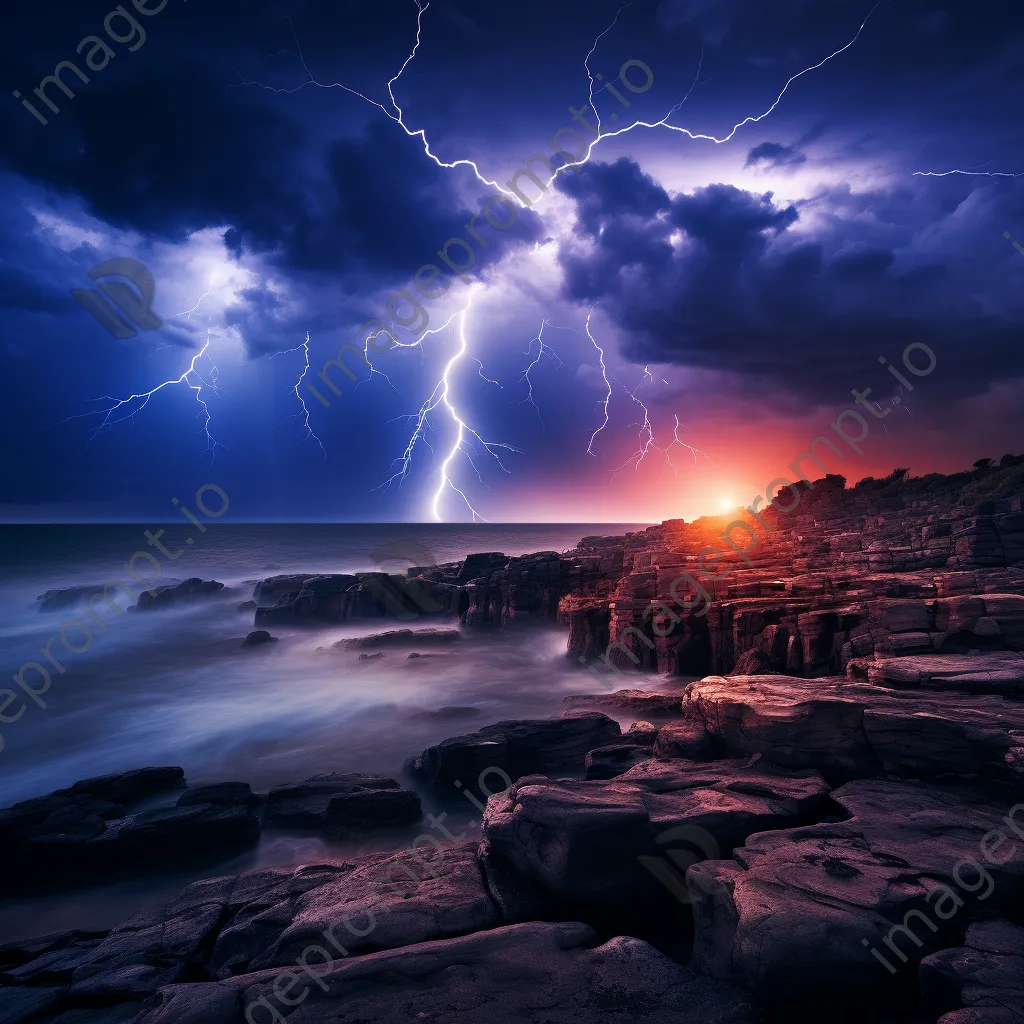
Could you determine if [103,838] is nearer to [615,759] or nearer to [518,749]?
[518,749]

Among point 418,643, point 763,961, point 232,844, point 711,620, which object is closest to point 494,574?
point 418,643

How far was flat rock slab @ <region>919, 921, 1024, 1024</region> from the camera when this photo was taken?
3.52 m

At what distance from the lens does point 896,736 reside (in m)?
7.32

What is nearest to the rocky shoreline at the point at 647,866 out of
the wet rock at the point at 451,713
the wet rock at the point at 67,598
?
the wet rock at the point at 451,713

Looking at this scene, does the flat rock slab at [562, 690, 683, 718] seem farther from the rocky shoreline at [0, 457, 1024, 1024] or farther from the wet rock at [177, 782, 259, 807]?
the wet rock at [177, 782, 259, 807]

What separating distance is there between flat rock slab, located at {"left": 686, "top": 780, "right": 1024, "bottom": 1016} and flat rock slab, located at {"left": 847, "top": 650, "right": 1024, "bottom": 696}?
106 inches

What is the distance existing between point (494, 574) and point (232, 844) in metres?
23.8

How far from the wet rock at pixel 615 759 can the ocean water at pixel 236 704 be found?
2744mm

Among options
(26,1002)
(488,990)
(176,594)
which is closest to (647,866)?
(488,990)

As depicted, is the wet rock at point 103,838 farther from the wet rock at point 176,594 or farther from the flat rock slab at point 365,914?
the wet rock at point 176,594

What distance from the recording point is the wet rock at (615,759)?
9.36 m

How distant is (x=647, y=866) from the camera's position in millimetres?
5852

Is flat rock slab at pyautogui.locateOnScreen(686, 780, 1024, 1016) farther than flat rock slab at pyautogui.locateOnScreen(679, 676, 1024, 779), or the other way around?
flat rock slab at pyautogui.locateOnScreen(679, 676, 1024, 779)

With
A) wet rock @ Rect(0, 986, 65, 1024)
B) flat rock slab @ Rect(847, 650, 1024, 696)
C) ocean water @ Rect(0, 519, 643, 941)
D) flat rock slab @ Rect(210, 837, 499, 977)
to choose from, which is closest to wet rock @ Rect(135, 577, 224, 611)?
ocean water @ Rect(0, 519, 643, 941)
